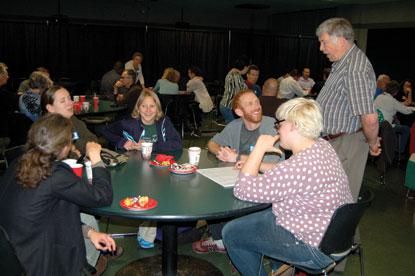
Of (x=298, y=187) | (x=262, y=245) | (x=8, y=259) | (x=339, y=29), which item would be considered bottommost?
(x=262, y=245)

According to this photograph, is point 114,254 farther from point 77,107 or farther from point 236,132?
point 77,107

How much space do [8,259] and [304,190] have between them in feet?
4.22

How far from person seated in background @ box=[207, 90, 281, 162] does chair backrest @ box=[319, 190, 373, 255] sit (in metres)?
1.08

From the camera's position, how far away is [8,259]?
5.53 feet

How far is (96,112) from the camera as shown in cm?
518

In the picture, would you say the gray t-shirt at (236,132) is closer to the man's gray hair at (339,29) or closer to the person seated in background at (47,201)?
the man's gray hair at (339,29)

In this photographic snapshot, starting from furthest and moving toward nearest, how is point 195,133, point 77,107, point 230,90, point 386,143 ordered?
point 195,133, point 230,90, point 77,107, point 386,143

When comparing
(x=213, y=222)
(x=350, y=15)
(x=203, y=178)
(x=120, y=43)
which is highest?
(x=350, y=15)

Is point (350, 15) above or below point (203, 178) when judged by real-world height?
above

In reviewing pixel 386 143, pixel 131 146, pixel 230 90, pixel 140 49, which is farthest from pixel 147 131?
pixel 140 49

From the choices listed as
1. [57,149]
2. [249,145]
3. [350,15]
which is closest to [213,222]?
[249,145]

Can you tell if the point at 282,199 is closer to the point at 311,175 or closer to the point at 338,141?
the point at 311,175

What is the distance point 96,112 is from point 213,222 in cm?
266

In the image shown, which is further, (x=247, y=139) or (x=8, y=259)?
(x=247, y=139)
